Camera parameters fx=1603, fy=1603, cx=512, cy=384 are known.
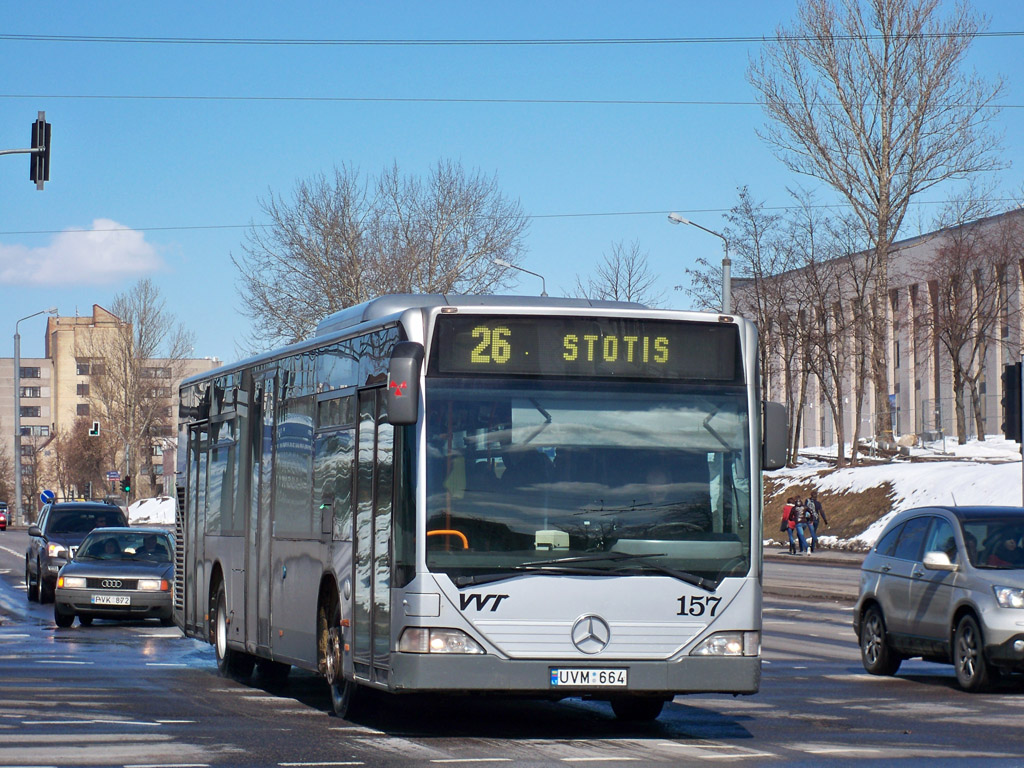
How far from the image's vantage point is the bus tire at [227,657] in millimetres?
14914

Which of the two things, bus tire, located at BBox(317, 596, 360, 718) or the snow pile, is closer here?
bus tire, located at BBox(317, 596, 360, 718)

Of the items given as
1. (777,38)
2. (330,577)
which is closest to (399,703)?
(330,577)

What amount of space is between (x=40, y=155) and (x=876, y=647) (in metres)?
15.8

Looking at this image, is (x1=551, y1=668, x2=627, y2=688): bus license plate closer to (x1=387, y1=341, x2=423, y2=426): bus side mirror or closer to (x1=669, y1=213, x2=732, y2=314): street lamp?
(x1=387, y1=341, x2=423, y2=426): bus side mirror

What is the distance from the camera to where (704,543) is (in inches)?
408

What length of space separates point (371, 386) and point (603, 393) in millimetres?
1612

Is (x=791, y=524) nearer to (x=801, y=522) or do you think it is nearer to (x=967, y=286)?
(x=801, y=522)

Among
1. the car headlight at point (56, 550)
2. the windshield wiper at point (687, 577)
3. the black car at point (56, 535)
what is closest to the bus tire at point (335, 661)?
the windshield wiper at point (687, 577)

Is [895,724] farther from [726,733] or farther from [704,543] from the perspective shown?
[704,543]

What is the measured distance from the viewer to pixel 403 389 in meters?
A: 9.89

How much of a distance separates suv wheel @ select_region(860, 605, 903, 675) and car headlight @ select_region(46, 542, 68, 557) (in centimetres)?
1594

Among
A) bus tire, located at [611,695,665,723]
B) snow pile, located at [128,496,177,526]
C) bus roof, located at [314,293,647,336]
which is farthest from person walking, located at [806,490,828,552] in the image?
snow pile, located at [128,496,177,526]

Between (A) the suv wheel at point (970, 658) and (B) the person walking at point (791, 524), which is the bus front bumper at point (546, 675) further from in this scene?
(B) the person walking at point (791, 524)

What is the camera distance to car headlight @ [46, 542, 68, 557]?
27344 mm
